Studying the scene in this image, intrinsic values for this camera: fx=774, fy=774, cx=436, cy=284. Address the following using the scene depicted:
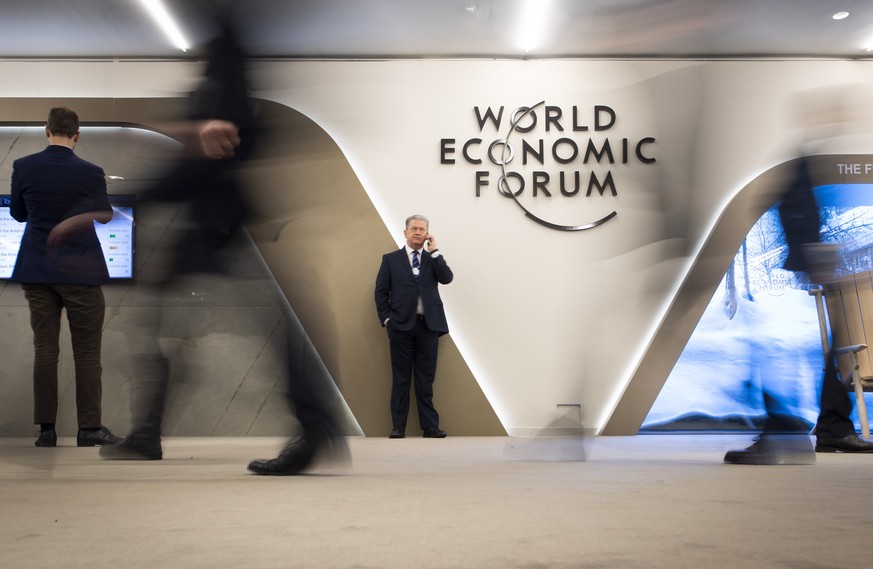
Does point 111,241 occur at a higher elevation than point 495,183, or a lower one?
lower

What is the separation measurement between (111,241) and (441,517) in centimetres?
498

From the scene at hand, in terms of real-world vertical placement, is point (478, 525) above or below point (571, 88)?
below

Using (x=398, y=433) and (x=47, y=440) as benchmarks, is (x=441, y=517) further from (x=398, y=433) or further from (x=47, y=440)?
(x=398, y=433)

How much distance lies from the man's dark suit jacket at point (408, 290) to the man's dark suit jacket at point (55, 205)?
208 cm

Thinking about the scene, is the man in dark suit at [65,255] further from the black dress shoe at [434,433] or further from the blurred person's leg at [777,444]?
the blurred person's leg at [777,444]

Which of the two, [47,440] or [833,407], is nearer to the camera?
[833,407]

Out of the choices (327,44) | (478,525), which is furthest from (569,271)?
(478,525)

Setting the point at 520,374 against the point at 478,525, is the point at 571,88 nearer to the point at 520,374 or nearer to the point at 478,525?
the point at 520,374

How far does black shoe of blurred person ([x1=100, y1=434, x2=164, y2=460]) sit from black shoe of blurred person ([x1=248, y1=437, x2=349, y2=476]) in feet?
2.85

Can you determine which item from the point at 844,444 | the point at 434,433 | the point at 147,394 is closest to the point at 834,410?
the point at 844,444

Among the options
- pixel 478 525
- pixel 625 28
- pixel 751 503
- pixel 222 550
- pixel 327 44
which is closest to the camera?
pixel 222 550

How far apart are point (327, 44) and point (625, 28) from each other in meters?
3.08

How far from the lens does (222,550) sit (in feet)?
3.89

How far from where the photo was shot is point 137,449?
9.77 feet
